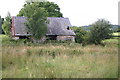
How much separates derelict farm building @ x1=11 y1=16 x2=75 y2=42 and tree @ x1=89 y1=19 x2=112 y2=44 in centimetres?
453

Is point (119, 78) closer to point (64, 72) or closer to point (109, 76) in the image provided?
point (109, 76)

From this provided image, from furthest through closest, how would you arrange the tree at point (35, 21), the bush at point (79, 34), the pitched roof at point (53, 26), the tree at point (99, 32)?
the bush at point (79, 34), the pitched roof at point (53, 26), the tree at point (99, 32), the tree at point (35, 21)

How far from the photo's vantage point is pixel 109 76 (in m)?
4.59

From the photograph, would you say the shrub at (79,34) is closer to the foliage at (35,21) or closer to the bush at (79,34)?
the bush at (79,34)

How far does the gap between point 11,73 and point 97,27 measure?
27492 mm

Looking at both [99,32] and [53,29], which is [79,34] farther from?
[99,32]

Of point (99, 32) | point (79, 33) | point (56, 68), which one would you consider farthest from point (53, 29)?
point (56, 68)

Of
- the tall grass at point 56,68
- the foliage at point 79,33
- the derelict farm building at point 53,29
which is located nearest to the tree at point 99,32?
the foliage at point 79,33

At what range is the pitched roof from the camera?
3191 centimetres

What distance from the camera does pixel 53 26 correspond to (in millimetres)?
34844

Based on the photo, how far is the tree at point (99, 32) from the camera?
99.7 ft

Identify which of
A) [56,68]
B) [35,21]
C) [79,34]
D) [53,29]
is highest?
[35,21]

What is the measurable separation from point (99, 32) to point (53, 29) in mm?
8827

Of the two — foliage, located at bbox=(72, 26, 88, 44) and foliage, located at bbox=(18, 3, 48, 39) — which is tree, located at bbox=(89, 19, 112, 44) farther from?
foliage, located at bbox=(18, 3, 48, 39)
